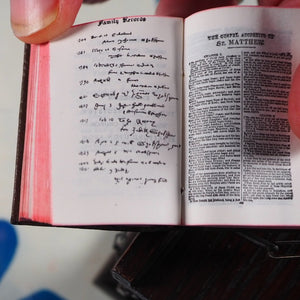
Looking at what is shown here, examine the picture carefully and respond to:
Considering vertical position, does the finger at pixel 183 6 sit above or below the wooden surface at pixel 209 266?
above

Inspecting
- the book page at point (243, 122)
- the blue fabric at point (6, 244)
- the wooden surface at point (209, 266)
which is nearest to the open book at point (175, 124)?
the book page at point (243, 122)

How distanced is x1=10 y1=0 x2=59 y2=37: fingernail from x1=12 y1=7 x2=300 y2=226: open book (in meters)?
0.03

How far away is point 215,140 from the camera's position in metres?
0.40

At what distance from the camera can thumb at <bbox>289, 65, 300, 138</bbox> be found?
375mm

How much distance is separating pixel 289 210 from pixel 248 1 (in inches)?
17.0

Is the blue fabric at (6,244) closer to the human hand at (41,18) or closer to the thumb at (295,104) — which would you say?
the human hand at (41,18)

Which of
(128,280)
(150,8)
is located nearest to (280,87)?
(128,280)

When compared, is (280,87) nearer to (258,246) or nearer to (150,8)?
(258,246)

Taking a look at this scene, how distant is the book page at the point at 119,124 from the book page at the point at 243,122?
23mm

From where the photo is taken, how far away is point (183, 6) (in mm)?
601

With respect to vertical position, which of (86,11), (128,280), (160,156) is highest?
(86,11)

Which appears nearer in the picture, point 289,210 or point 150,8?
point 289,210

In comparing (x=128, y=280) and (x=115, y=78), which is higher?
(x=115, y=78)

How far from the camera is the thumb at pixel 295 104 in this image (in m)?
0.37
